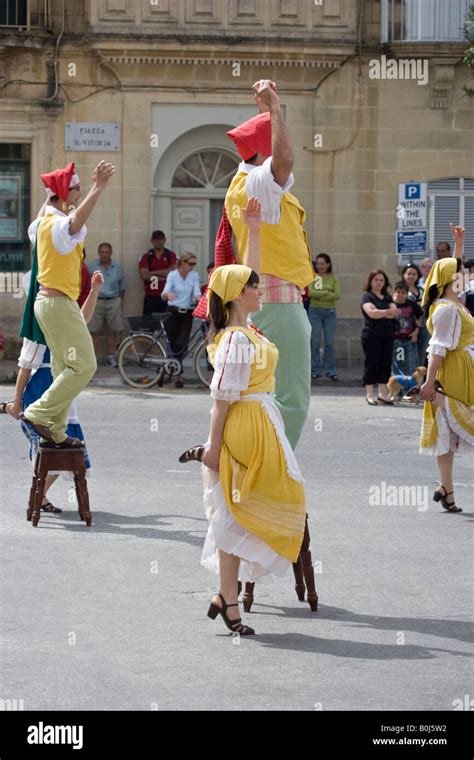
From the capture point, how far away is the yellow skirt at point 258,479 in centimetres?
741

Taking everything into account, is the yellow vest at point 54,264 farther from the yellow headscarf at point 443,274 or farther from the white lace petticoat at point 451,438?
the white lace petticoat at point 451,438

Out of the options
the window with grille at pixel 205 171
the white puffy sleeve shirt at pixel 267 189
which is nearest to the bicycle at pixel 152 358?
the window with grille at pixel 205 171

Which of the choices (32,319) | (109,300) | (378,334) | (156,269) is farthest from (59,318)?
(156,269)

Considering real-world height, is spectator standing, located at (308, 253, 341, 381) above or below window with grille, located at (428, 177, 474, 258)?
below

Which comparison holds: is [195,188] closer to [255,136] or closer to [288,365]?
[255,136]

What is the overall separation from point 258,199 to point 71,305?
9.11 ft

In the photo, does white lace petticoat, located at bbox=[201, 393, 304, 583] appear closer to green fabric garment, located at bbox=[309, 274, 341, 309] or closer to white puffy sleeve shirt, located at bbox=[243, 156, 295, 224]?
white puffy sleeve shirt, located at bbox=[243, 156, 295, 224]

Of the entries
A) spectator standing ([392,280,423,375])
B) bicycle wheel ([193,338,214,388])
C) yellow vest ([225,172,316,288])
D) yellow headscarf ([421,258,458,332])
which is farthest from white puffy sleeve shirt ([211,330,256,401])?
bicycle wheel ([193,338,214,388])

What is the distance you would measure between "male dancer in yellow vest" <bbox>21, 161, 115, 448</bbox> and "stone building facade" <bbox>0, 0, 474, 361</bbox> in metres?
15.7

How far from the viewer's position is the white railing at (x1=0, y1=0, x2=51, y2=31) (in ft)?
84.8

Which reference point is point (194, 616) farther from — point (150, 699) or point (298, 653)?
point (150, 699)

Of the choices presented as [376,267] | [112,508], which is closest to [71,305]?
[112,508]

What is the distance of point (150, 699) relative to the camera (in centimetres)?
618

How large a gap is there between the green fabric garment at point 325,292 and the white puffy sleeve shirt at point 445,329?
12809 mm
